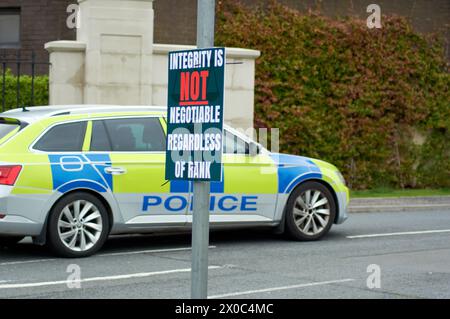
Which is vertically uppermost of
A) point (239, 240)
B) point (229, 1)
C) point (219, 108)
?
point (229, 1)

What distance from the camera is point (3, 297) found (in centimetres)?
833

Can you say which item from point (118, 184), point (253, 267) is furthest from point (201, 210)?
point (118, 184)

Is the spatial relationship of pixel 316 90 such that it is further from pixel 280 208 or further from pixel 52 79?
pixel 280 208

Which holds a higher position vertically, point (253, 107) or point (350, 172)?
point (253, 107)

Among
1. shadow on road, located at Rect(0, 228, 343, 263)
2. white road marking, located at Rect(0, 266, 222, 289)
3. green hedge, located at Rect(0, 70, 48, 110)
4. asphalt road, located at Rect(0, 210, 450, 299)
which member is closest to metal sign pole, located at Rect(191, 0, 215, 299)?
asphalt road, located at Rect(0, 210, 450, 299)

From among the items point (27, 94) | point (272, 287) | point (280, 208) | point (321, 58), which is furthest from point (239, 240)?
point (321, 58)

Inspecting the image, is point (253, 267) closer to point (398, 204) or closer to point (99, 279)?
point (99, 279)

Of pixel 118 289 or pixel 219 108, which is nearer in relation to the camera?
pixel 219 108

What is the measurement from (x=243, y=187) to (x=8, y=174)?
2.78 metres

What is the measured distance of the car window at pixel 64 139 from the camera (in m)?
10.7

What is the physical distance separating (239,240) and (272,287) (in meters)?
3.55

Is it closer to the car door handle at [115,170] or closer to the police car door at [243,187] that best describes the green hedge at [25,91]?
the police car door at [243,187]

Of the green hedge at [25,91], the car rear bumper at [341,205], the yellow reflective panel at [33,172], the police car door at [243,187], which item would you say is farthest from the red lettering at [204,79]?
the green hedge at [25,91]
